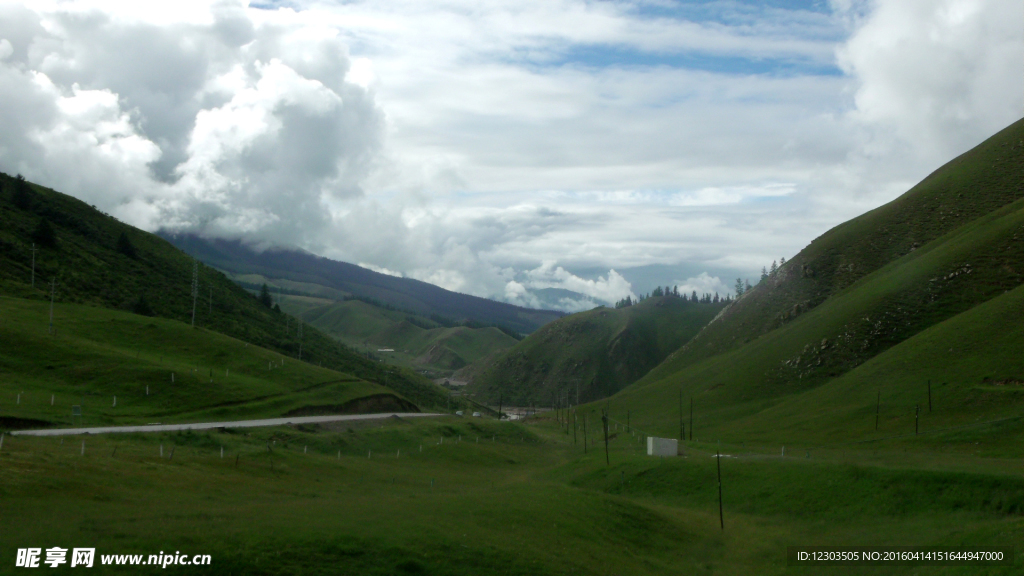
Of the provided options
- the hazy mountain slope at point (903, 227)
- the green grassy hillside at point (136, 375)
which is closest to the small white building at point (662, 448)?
the green grassy hillside at point (136, 375)

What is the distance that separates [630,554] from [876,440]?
2434 inches

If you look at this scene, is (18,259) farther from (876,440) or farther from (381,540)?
(876,440)

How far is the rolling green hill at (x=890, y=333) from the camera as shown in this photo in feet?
328

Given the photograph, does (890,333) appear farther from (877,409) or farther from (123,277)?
(123,277)

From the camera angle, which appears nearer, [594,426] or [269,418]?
[269,418]

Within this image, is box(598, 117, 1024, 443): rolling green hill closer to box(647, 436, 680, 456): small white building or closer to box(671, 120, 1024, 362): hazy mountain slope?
box(671, 120, 1024, 362): hazy mountain slope

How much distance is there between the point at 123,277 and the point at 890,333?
161671 millimetres

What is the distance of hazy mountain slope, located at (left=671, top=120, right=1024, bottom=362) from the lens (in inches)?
6850

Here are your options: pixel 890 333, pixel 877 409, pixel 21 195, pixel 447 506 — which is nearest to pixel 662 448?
pixel 877 409

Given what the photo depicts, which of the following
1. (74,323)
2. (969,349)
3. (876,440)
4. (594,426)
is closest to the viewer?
(876,440)

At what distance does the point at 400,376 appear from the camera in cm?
19388

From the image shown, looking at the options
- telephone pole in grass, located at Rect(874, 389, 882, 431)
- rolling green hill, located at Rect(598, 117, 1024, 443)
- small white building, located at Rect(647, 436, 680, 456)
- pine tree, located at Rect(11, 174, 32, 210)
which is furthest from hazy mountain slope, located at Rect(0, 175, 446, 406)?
telephone pole in grass, located at Rect(874, 389, 882, 431)

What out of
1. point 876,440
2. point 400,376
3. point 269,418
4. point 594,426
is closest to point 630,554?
point 269,418

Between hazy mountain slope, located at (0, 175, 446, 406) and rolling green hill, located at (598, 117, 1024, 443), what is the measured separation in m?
79.7
